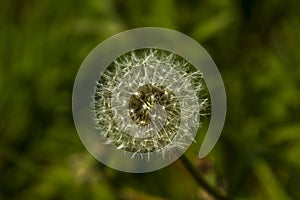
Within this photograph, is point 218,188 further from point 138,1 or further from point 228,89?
point 138,1

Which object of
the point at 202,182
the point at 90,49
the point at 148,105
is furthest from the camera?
the point at 90,49

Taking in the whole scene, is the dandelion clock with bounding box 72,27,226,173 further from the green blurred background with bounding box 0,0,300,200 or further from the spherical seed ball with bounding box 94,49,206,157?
the green blurred background with bounding box 0,0,300,200

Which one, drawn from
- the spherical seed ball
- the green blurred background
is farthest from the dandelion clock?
the green blurred background

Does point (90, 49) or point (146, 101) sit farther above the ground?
point (90, 49)

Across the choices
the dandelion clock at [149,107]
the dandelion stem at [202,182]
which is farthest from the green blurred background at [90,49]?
the dandelion clock at [149,107]

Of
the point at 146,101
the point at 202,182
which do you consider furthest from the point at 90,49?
the point at 146,101

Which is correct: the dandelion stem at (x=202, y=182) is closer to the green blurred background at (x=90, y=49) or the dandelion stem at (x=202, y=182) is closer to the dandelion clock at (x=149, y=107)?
the dandelion clock at (x=149, y=107)

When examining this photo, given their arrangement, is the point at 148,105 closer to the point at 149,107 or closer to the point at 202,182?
the point at 149,107

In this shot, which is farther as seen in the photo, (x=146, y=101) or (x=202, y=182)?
(x=202, y=182)
